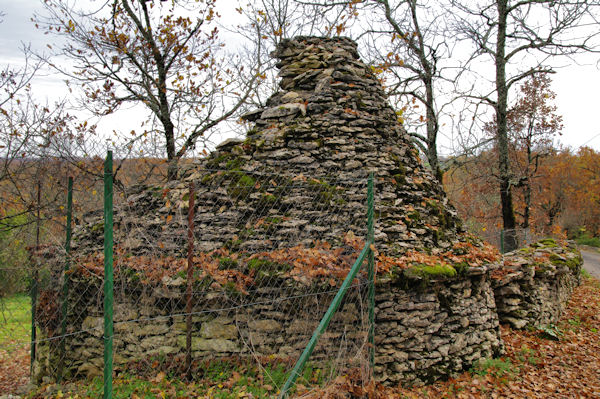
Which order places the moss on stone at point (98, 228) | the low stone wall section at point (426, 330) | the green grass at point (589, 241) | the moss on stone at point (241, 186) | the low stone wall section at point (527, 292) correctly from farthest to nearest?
the green grass at point (589, 241) → the low stone wall section at point (527, 292) → the moss on stone at point (98, 228) → the moss on stone at point (241, 186) → the low stone wall section at point (426, 330)

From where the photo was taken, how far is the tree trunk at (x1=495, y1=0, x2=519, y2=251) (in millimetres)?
12281

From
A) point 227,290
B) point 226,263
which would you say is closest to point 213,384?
point 227,290

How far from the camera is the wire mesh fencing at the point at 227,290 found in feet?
13.8

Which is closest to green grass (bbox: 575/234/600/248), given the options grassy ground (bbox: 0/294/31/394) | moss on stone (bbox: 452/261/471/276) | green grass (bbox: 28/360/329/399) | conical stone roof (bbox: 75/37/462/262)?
conical stone roof (bbox: 75/37/462/262)

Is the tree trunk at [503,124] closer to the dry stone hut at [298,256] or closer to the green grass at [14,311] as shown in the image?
the dry stone hut at [298,256]

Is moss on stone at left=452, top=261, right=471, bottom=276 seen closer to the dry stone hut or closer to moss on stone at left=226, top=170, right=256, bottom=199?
the dry stone hut

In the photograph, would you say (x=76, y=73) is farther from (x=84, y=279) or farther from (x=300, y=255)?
(x=300, y=255)

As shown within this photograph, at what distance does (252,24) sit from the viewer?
52.2 feet

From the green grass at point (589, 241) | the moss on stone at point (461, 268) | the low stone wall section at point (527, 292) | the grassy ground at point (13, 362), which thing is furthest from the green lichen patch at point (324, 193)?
the green grass at point (589, 241)

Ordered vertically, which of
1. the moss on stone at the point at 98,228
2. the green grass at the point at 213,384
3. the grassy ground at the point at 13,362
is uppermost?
the moss on stone at the point at 98,228

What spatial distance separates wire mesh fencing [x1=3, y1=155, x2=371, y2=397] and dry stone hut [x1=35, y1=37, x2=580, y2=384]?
0.02m

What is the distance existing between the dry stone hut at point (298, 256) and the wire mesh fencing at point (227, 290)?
2cm

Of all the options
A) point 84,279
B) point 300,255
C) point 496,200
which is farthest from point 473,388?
point 496,200

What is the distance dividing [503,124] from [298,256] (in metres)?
11.0
